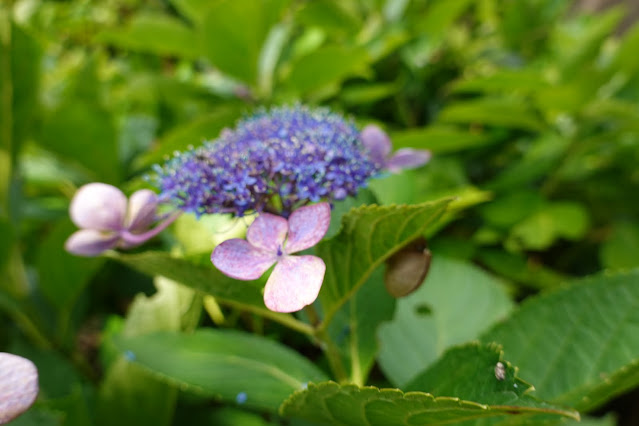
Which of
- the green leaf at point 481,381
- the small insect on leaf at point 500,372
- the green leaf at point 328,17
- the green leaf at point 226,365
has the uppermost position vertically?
the green leaf at point 328,17

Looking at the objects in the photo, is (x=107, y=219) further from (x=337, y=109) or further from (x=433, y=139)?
(x=337, y=109)

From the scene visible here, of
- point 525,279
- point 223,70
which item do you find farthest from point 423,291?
point 223,70

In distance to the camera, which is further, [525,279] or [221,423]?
[525,279]

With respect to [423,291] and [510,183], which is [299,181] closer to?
[423,291]

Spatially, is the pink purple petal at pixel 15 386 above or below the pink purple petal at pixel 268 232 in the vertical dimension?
below

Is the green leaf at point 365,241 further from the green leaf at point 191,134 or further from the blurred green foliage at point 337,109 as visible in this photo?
the green leaf at point 191,134

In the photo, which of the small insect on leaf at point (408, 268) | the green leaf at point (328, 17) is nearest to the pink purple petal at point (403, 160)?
the small insect on leaf at point (408, 268)
